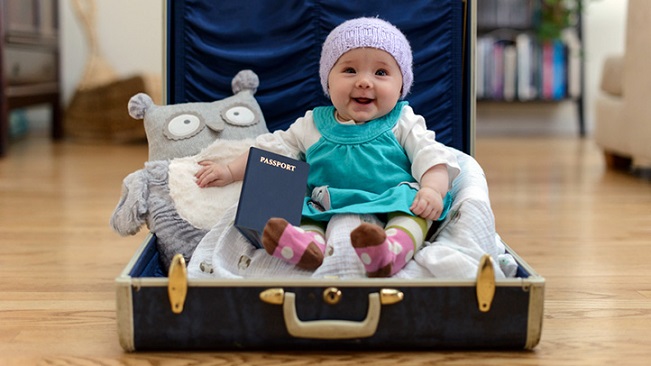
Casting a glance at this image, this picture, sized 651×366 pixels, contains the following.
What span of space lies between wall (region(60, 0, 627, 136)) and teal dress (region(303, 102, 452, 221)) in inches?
113

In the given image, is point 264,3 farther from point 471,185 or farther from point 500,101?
point 500,101

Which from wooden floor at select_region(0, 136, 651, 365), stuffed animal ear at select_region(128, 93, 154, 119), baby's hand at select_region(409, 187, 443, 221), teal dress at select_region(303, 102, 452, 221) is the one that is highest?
stuffed animal ear at select_region(128, 93, 154, 119)

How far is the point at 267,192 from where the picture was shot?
1.32m

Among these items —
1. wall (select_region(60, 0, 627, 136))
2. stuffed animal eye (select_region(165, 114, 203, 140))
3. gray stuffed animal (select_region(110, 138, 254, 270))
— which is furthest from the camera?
wall (select_region(60, 0, 627, 136))

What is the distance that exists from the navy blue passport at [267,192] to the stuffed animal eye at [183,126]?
355mm

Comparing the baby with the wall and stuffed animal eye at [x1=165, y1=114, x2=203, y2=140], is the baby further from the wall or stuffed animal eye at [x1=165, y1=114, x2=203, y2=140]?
the wall

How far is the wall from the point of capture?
423 centimetres

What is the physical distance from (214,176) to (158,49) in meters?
2.90

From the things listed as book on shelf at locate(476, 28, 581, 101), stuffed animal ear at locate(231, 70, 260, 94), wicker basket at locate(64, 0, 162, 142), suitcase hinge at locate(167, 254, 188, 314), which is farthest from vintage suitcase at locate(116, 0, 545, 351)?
book on shelf at locate(476, 28, 581, 101)

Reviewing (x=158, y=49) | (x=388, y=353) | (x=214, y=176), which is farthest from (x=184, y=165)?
(x=158, y=49)

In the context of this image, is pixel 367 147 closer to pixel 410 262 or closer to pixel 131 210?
pixel 410 262

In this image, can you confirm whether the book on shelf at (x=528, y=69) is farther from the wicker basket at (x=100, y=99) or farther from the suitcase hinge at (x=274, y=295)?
the suitcase hinge at (x=274, y=295)

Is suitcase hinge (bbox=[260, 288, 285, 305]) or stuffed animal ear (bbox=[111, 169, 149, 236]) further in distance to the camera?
stuffed animal ear (bbox=[111, 169, 149, 236])

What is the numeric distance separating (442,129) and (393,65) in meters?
0.35
